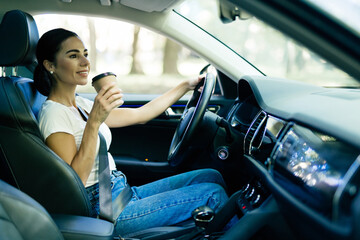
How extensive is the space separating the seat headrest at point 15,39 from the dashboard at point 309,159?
1.00 meters

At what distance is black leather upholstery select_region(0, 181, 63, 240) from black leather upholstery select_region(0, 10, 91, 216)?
34cm

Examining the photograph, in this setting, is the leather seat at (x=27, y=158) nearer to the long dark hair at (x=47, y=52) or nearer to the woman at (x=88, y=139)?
the woman at (x=88, y=139)

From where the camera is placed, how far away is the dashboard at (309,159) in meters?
0.92

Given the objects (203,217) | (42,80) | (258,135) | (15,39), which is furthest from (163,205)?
(15,39)

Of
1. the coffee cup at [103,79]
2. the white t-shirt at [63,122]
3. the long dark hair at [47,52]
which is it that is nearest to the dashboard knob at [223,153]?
the white t-shirt at [63,122]

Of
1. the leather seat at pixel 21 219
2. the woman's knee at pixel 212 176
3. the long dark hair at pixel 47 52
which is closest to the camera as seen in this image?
the leather seat at pixel 21 219

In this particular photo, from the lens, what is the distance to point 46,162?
1.53 metres

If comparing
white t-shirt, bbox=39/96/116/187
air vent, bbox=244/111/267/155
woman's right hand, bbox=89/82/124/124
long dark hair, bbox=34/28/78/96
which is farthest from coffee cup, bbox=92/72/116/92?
air vent, bbox=244/111/267/155

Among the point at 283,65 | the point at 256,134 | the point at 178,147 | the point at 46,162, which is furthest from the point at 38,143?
the point at 283,65

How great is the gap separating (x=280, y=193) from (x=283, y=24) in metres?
0.64

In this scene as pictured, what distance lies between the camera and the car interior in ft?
3.22

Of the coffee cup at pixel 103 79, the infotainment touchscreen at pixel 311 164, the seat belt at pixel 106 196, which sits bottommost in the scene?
the seat belt at pixel 106 196

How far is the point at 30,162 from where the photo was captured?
1540 millimetres

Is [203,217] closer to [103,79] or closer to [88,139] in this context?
[88,139]
